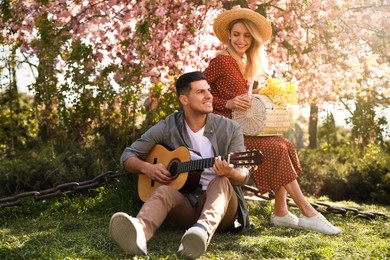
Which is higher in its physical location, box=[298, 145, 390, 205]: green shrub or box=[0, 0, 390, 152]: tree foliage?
box=[0, 0, 390, 152]: tree foliage

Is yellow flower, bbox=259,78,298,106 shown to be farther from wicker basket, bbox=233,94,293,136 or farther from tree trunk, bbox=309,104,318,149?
tree trunk, bbox=309,104,318,149

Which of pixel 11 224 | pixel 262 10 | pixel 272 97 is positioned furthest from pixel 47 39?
pixel 272 97

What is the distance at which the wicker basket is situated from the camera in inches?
208

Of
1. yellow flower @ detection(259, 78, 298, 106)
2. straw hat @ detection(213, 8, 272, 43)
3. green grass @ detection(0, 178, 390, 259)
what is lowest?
green grass @ detection(0, 178, 390, 259)

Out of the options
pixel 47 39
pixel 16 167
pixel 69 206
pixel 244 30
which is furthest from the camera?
pixel 47 39

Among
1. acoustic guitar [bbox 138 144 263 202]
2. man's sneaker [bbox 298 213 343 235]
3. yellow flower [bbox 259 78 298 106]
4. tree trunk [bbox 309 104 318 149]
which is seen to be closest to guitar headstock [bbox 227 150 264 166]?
acoustic guitar [bbox 138 144 263 202]

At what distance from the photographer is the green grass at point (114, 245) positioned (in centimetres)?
426

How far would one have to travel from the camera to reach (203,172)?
492 centimetres

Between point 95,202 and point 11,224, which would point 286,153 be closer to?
point 95,202

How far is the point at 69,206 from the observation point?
6211 mm

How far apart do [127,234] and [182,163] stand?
873 mm

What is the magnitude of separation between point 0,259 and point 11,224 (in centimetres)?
166

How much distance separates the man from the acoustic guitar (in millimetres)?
52

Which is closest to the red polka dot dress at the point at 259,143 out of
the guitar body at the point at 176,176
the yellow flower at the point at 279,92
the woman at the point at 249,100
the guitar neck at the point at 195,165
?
the woman at the point at 249,100
